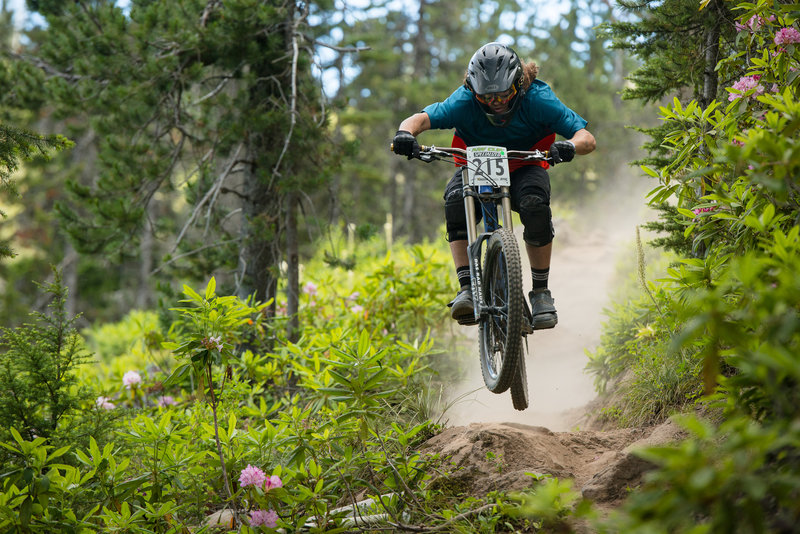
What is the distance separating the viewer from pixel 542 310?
4367 millimetres

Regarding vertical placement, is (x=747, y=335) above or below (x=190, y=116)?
below

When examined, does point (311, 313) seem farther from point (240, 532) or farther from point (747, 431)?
point (747, 431)

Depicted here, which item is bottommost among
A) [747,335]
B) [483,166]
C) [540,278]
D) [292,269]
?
[747,335]

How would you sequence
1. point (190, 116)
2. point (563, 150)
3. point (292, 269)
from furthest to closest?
point (190, 116) < point (292, 269) < point (563, 150)

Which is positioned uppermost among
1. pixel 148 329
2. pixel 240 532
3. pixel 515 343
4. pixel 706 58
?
pixel 706 58

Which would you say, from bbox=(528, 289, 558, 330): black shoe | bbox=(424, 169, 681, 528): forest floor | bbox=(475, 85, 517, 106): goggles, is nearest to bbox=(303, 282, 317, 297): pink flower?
bbox=(424, 169, 681, 528): forest floor

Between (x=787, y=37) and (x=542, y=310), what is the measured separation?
6.92 feet

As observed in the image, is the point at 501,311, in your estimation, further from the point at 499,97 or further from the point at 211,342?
the point at 211,342

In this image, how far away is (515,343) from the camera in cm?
384

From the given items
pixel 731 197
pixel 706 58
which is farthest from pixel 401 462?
pixel 706 58

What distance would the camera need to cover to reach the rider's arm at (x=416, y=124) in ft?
14.4

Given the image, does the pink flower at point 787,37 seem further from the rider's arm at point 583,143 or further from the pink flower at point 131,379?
the pink flower at point 131,379

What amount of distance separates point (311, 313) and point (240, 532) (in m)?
4.03

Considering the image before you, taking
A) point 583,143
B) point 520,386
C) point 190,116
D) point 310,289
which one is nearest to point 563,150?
point 583,143
